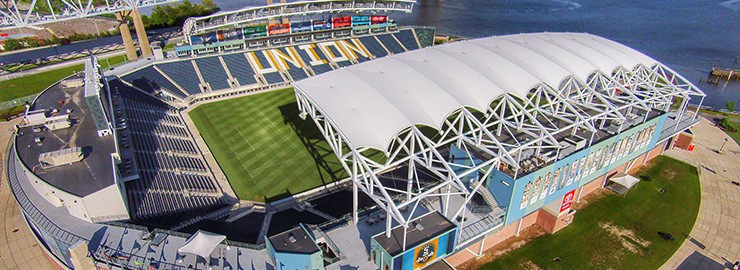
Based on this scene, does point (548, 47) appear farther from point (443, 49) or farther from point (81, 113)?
point (81, 113)

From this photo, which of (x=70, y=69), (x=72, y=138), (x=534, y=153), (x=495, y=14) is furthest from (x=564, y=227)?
(x=495, y=14)

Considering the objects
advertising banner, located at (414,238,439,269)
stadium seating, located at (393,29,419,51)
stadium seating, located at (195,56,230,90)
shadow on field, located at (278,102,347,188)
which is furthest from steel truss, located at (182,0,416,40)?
advertising banner, located at (414,238,439,269)

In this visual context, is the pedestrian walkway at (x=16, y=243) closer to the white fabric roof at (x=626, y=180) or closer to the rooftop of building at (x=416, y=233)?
the rooftop of building at (x=416, y=233)

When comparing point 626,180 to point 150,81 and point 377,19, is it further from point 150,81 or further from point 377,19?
point 150,81

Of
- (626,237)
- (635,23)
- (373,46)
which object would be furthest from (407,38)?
(635,23)

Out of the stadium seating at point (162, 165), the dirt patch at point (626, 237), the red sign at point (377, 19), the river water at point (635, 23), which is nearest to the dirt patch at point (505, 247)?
the dirt patch at point (626, 237)

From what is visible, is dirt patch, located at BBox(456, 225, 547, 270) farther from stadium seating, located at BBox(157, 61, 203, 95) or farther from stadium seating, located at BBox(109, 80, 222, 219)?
stadium seating, located at BBox(157, 61, 203, 95)

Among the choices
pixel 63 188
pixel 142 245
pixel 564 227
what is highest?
pixel 63 188

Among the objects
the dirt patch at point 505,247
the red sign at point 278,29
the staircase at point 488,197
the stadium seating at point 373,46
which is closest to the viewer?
the staircase at point 488,197
